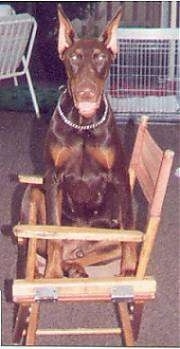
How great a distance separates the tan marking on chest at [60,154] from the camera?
199 centimetres

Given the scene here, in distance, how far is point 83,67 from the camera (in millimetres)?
1881

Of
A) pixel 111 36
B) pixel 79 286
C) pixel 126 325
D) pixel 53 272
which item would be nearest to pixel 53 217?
pixel 53 272

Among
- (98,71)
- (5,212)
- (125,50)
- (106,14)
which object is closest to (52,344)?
(98,71)

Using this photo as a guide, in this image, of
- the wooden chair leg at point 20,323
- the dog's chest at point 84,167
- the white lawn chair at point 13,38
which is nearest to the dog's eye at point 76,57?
the dog's chest at point 84,167

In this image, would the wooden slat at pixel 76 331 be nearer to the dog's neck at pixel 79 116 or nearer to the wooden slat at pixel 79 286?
the wooden slat at pixel 79 286

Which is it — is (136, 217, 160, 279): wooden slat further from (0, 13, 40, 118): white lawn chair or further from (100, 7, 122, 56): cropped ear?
(0, 13, 40, 118): white lawn chair

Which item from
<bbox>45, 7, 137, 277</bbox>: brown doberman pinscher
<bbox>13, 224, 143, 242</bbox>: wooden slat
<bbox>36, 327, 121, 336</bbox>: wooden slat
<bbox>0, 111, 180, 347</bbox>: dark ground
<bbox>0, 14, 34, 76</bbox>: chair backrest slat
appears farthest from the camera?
<bbox>0, 14, 34, 76</bbox>: chair backrest slat

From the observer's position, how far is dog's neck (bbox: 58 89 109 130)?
197 centimetres

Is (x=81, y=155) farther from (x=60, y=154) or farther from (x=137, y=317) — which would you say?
(x=137, y=317)

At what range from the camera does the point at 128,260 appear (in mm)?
2014

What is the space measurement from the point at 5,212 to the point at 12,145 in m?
1.25

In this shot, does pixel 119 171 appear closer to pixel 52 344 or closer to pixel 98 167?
pixel 98 167

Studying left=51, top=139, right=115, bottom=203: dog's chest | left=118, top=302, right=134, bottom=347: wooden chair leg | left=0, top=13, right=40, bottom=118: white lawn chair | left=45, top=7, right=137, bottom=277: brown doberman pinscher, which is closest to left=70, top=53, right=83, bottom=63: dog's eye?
left=45, top=7, right=137, bottom=277: brown doberman pinscher

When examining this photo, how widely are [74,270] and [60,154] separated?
32cm
